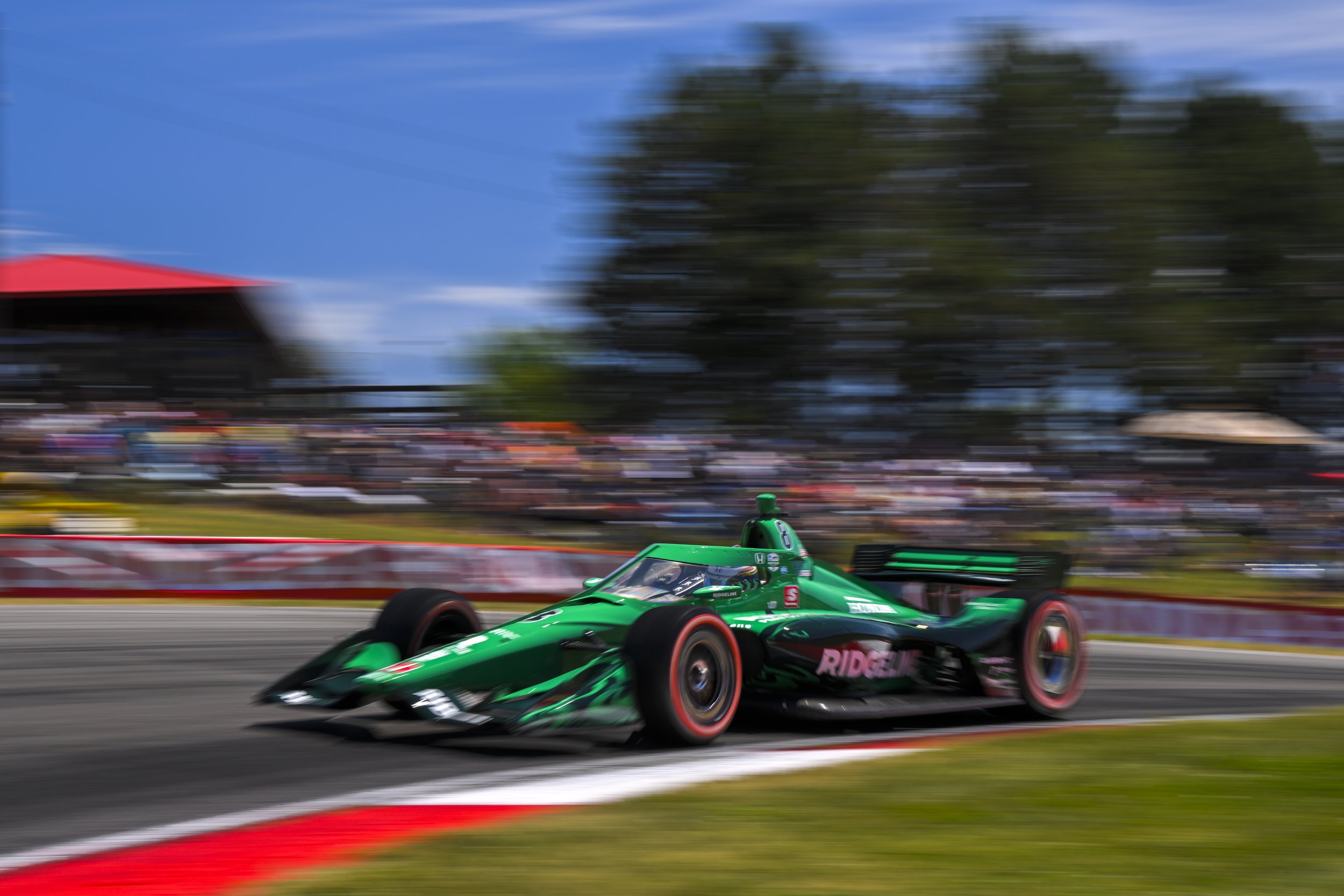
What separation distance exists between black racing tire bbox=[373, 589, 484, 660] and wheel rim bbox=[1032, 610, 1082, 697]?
11.9ft

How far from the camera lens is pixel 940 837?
4.89 meters

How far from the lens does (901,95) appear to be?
35094 millimetres

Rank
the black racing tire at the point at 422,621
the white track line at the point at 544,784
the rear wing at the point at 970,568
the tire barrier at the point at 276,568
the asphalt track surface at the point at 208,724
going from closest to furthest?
the white track line at the point at 544,784 < the asphalt track surface at the point at 208,724 < the black racing tire at the point at 422,621 < the rear wing at the point at 970,568 < the tire barrier at the point at 276,568

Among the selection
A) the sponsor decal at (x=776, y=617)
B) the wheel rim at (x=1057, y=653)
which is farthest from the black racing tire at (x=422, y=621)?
the wheel rim at (x=1057, y=653)

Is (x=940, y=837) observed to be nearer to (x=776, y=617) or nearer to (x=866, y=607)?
(x=776, y=617)

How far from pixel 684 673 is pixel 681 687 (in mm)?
77

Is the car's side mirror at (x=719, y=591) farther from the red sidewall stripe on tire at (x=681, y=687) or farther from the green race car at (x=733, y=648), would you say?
the red sidewall stripe on tire at (x=681, y=687)

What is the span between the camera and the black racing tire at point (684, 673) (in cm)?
655

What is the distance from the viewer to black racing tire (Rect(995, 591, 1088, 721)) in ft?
28.0

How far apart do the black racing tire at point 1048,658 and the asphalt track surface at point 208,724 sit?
0.23 m

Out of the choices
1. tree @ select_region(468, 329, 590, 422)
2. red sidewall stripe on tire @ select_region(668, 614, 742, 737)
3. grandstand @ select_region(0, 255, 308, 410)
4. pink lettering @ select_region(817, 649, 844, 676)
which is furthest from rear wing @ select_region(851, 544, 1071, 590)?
tree @ select_region(468, 329, 590, 422)

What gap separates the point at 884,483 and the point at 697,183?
16113 millimetres

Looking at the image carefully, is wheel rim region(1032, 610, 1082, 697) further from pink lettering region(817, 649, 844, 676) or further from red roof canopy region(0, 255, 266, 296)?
red roof canopy region(0, 255, 266, 296)

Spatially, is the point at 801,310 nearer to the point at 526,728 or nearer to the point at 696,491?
the point at 696,491
